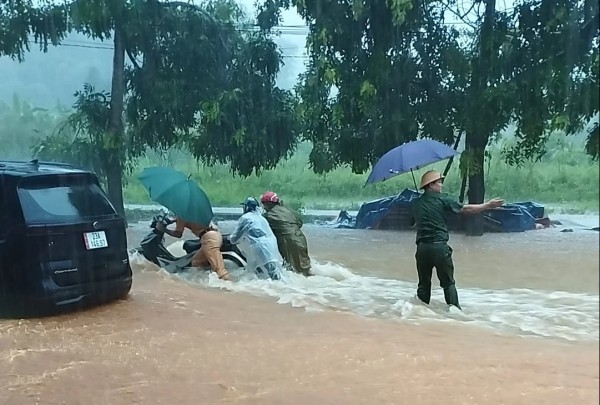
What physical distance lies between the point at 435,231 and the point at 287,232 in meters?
1.61

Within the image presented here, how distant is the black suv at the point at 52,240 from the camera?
488cm

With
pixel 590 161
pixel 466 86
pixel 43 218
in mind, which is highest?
pixel 466 86

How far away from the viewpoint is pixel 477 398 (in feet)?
11.1

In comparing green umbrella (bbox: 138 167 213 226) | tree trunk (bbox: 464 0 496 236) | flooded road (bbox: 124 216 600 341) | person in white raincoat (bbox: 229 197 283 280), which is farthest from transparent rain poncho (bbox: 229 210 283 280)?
tree trunk (bbox: 464 0 496 236)

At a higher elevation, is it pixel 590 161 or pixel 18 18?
pixel 18 18

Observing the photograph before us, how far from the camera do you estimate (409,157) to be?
4543 mm

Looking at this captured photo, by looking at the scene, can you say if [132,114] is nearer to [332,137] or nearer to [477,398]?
[332,137]

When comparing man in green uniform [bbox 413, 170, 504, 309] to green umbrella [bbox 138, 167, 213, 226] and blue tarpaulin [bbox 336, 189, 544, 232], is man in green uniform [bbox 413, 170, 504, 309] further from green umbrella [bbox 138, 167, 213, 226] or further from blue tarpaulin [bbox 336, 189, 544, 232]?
green umbrella [bbox 138, 167, 213, 226]

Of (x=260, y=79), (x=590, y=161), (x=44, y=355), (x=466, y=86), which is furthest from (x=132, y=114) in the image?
(x=590, y=161)

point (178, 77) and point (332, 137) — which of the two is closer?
point (332, 137)

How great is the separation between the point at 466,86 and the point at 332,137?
909 millimetres

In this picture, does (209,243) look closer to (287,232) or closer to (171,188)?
(287,232)

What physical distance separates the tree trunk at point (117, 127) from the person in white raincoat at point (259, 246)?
1.04 metres

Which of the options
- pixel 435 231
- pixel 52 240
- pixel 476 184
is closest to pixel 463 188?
pixel 476 184
